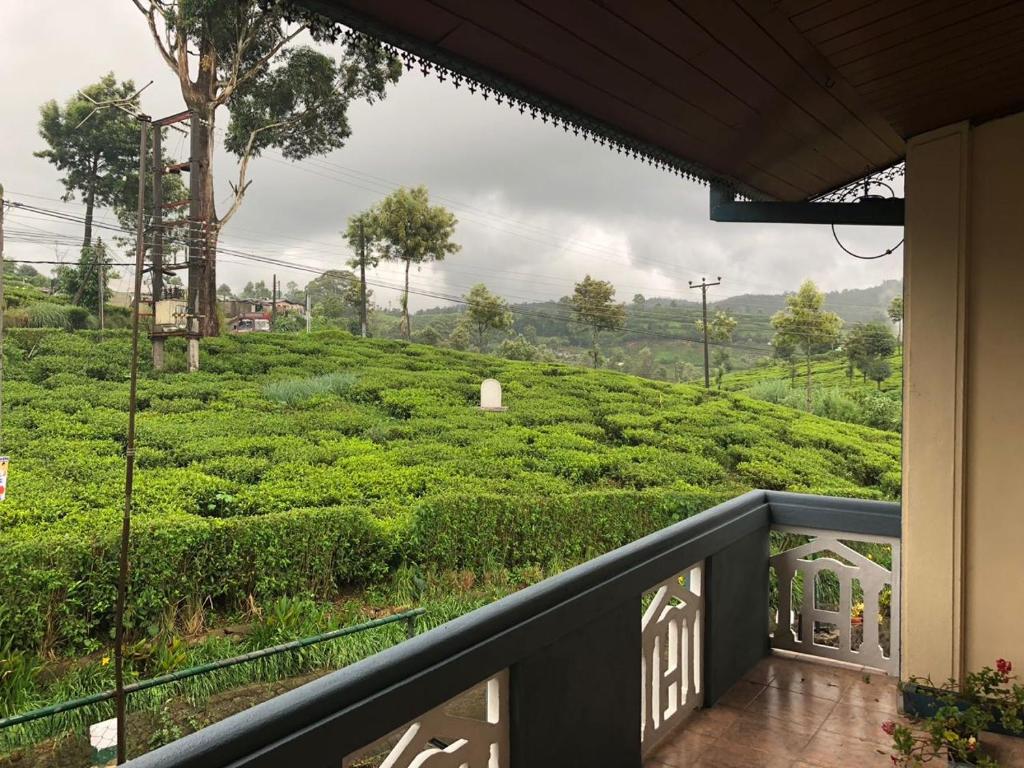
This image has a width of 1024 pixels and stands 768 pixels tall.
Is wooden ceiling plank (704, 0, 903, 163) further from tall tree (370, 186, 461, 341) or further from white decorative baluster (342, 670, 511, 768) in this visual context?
tall tree (370, 186, 461, 341)

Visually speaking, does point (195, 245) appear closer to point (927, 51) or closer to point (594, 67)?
point (594, 67)

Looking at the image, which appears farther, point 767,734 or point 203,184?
point 203,184

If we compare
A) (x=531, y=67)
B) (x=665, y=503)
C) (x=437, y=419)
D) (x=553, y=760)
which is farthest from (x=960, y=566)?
(x=437, y=419)

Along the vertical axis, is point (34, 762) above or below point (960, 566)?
below

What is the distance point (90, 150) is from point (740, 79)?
23.7 ft

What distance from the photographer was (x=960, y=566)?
1989 mm

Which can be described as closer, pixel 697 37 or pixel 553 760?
pixel 697 37

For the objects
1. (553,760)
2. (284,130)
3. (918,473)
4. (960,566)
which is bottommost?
(553,760)

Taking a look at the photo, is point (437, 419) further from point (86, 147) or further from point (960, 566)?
point (960, 566)

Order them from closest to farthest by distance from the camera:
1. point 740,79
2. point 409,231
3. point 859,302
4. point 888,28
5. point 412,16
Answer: point 412,16, point 888,28, point 740,79, point 409,231, point 859,302

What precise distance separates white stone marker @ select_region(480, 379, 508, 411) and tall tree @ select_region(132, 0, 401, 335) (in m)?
3.51

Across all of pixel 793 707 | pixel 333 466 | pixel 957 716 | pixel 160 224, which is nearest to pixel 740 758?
pixel 793 707

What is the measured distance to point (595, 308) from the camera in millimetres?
11023

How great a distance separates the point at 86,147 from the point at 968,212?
750cm
